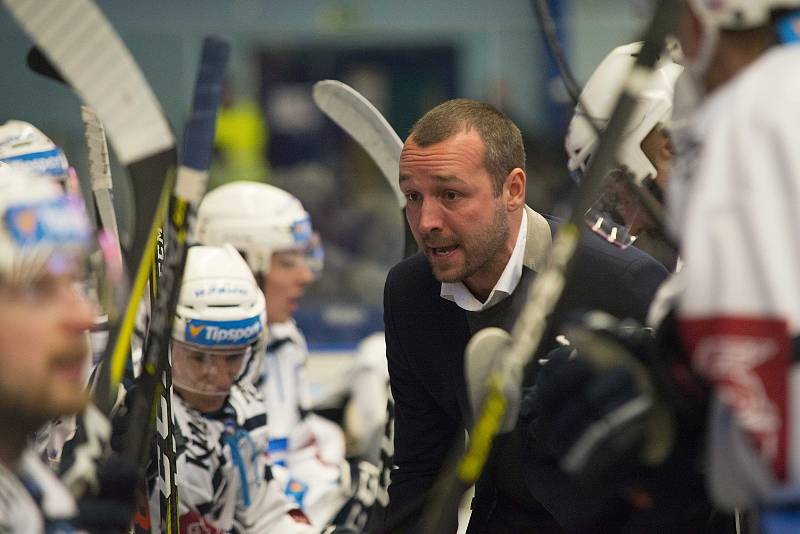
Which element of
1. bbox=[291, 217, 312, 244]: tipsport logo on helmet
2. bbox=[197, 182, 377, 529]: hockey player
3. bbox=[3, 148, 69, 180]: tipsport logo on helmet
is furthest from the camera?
bbox=[291, 217, 312, 244]: tipsport logo on helmet

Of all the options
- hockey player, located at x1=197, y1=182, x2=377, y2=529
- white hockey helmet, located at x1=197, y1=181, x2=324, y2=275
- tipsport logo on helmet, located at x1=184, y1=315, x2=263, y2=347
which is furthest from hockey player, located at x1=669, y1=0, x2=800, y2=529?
white hockey helmet, located at x1=197, y1=181, x2=324, y2=275

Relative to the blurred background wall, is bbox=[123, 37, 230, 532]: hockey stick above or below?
above

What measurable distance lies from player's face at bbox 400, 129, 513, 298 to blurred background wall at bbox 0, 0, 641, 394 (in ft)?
16.8

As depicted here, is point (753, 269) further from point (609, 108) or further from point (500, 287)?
point (609, 108)

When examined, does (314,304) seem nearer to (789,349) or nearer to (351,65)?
(351,65)

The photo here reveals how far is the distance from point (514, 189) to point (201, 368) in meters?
1.10

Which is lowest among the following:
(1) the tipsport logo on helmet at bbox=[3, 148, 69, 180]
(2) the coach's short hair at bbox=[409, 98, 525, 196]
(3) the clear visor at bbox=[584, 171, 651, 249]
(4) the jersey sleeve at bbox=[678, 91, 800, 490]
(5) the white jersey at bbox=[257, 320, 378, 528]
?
(5) the white jersey at bbox=[257, 320, 378, 528]

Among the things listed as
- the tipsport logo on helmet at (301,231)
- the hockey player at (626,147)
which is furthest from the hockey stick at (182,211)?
the tipsport logo on helmet at (301,231)

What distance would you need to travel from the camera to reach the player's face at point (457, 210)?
10.3 feet

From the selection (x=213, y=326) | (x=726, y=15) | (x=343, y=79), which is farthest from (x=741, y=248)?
(x=343, y=79)

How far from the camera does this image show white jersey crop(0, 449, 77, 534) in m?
1.90

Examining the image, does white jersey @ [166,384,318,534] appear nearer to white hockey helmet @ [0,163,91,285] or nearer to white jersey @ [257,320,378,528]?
white jersey @ [257,320,378,528]

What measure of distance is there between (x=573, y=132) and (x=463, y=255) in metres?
0.55

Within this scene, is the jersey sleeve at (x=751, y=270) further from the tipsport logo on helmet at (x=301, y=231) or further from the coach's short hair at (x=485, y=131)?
the tipsport logo on helmet at (x=301, y=231)
